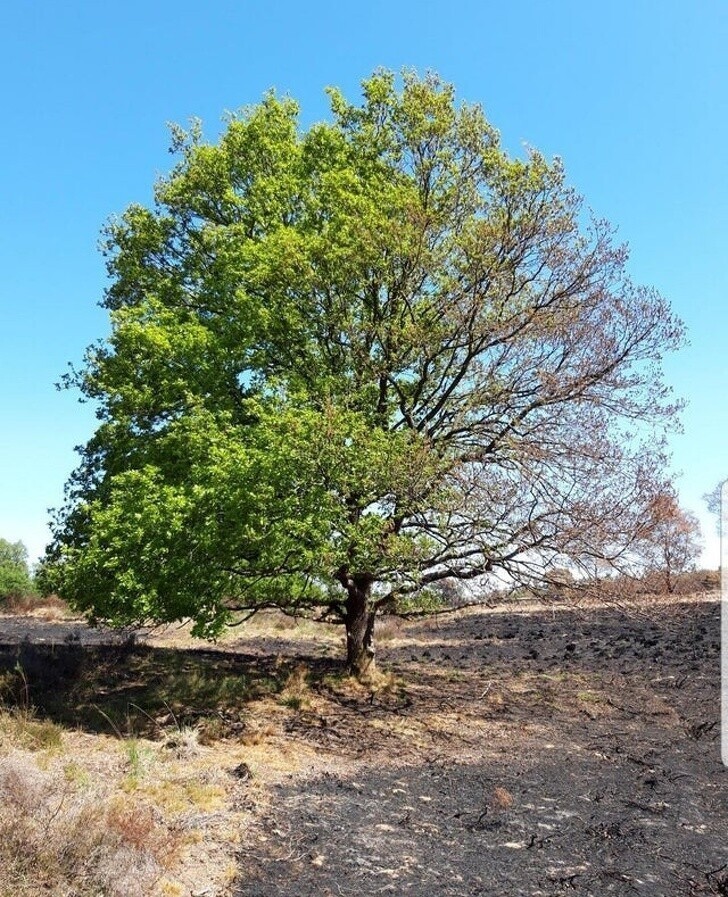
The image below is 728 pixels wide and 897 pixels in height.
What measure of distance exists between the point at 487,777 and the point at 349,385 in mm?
7421

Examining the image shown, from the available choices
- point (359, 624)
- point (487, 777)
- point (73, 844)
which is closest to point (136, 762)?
point (73, 844)

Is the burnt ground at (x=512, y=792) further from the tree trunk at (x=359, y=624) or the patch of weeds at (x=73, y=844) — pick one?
the tree trunk at (x=359, y=624)

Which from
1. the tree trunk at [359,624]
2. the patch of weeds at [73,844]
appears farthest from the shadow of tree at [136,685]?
the patch of weeds at [73,844]

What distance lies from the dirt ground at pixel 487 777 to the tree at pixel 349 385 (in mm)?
2290

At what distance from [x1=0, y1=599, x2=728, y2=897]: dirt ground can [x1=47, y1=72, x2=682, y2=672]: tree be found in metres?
2.29

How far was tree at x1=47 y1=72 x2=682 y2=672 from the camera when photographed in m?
11.7

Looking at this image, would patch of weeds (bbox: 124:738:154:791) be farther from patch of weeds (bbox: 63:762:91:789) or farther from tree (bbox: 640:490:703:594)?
tree (bbox: 640:490:703:594)

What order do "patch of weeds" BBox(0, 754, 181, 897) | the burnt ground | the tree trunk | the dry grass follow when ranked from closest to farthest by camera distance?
1. "patch of weeds" BBox(0, 754, 181, 897)
2. the dry grass
3. the burnt ground
4. the tree trunk

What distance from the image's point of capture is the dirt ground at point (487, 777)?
668cm

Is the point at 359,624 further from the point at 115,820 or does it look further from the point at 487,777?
the point at 115,820

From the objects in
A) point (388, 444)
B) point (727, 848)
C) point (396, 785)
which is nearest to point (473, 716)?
point (396, 785)

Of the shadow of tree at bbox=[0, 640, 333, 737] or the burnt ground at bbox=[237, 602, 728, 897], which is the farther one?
the shadow of tree at bbox=[0, 640, 333, 737]

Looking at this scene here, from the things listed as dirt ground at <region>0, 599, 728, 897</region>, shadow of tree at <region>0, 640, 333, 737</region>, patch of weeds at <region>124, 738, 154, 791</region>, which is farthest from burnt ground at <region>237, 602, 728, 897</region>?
shadow of tree at <region>0, 640, 333, 737</region>

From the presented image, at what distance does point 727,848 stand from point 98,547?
368 inches
